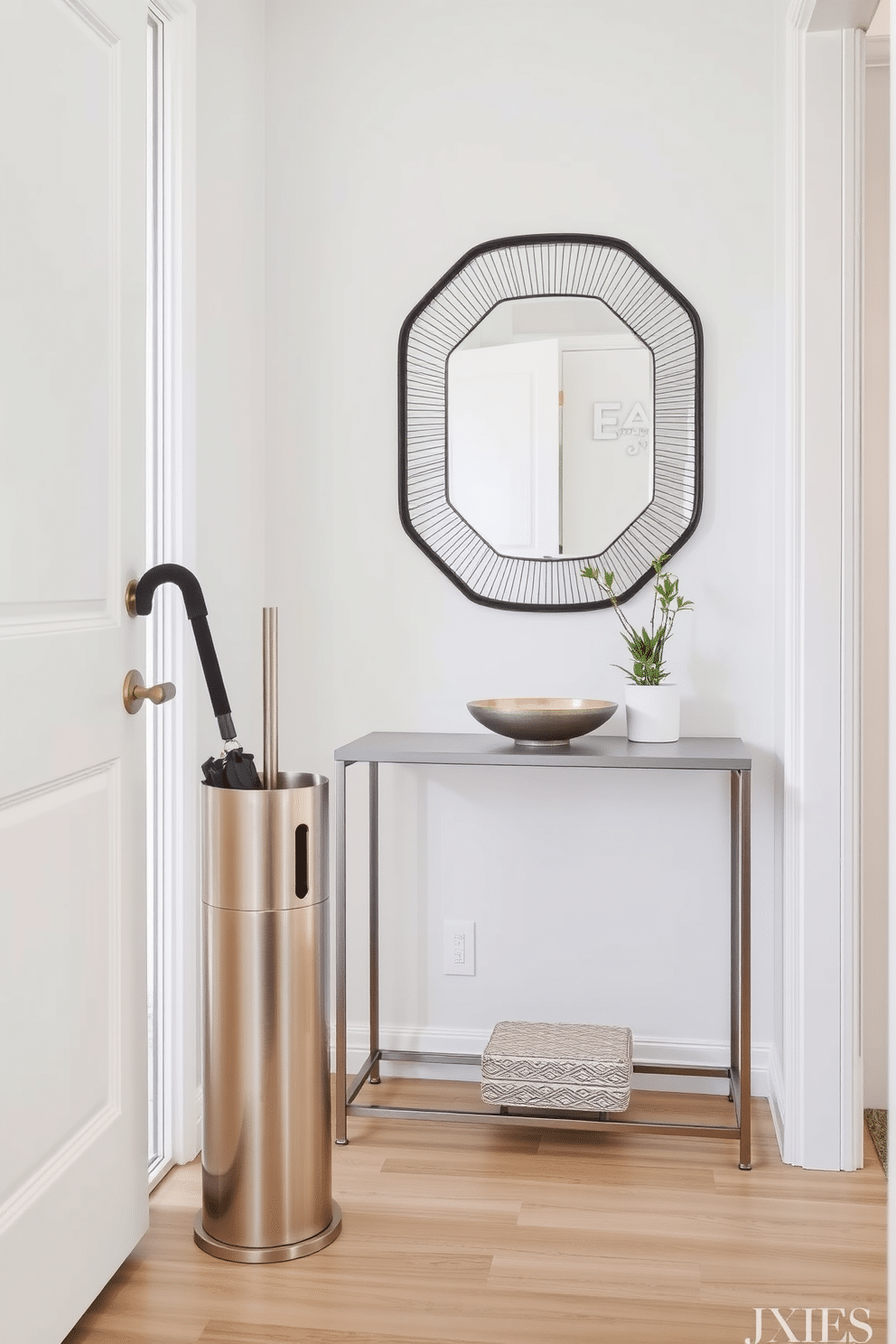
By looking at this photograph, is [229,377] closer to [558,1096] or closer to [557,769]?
[557,769]

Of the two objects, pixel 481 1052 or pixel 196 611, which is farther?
pixel 481 1052

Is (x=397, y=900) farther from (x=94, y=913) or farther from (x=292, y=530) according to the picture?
(x=94, y=913)

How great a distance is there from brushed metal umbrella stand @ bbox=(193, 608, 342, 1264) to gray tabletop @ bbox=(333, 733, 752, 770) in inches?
16.5

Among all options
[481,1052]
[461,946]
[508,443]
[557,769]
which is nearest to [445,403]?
[508,443]

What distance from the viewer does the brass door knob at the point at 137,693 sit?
1854 millimetres

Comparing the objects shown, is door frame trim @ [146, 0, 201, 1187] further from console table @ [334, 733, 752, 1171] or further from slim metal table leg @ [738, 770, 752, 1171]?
slim metal table leg @ [738, 770, 752, 1171]

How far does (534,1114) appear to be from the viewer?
2.51 m

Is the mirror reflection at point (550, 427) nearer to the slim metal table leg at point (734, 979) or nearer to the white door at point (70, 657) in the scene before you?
the slim metal table leg at point (734, 979)

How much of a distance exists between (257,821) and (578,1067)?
906 mm

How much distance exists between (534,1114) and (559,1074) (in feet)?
0.78

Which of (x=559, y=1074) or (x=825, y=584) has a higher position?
(x=825, y=584)

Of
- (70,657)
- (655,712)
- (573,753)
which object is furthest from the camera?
(655,712)

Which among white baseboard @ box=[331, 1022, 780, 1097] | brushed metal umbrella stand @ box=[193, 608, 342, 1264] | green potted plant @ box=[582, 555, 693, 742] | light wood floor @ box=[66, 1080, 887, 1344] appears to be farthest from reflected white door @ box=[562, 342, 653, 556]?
light wood floor @ box=[66, 1080, 887, 1344]

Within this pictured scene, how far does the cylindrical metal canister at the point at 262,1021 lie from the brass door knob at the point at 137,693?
0.56ft
